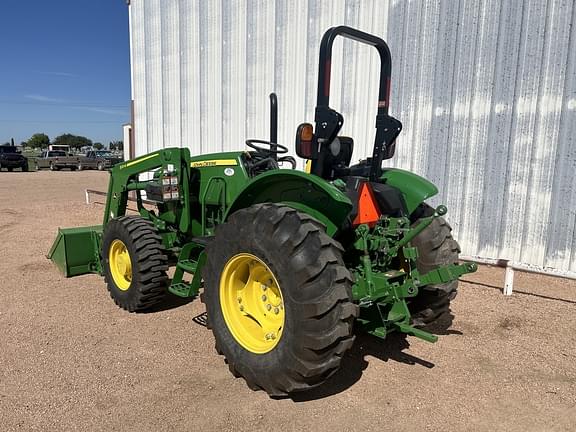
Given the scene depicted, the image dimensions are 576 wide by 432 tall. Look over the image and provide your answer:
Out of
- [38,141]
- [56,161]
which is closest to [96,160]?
[56,161]

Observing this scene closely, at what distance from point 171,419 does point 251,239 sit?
3.85 feet

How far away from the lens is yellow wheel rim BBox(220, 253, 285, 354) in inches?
126

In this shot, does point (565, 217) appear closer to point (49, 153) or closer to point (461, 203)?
point (461, 203)

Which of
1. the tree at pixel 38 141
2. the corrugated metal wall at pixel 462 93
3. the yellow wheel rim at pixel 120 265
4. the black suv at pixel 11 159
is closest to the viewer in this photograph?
the yellow wheel rim at pixel 120 265

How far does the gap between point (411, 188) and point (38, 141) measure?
11139 cm

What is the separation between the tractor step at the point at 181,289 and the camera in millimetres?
4012

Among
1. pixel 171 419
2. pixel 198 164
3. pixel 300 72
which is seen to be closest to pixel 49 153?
pixel 300 72

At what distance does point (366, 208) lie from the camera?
322 cm

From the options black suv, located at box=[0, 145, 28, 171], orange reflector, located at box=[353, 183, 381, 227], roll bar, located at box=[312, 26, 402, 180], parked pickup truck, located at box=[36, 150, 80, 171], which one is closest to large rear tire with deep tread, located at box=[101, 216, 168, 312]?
roll bar, located at box=[312, 26, 402, 180]

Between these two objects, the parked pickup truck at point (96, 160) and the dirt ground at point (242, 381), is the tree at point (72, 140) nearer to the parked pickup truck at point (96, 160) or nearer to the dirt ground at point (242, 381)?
the parked pickup truck at point (96, 160)

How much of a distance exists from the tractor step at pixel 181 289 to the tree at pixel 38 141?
10691 centimetres

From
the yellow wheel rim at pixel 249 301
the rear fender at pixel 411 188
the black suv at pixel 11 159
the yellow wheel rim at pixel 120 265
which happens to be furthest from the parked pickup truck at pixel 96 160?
the yellow wheel rim at pixel 249 301

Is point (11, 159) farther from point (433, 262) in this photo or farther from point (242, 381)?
point (433, 262)

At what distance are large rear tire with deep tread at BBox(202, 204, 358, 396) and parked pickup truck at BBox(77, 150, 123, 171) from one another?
31.5m
